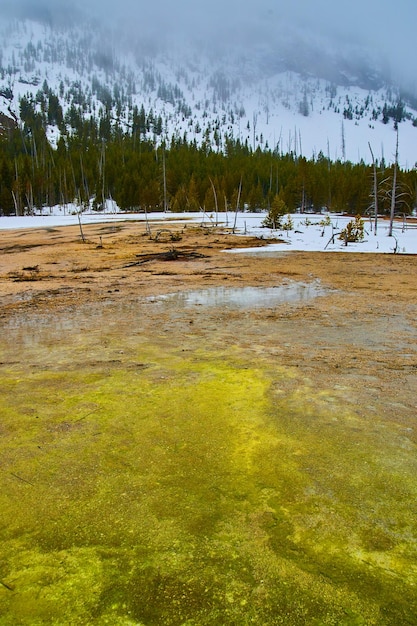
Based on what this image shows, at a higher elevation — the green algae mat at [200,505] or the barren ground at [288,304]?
the barren ground at [288,304]

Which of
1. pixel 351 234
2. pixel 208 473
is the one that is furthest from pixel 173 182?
pixel 208 473

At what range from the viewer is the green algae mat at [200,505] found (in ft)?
6.38

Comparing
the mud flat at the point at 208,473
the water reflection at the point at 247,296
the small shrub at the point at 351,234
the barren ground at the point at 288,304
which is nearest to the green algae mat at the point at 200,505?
the mud flat at the point at 208,473

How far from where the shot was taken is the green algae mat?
6.38ft

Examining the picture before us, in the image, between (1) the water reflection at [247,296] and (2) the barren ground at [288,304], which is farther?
(1) the water reflection at [247,296]

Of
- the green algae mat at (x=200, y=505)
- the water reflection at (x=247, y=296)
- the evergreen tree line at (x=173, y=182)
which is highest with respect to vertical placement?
the evergreen tree line at (x=173, y=182)

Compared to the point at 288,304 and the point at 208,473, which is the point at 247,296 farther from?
the point at 208,473

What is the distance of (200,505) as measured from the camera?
8.50ft

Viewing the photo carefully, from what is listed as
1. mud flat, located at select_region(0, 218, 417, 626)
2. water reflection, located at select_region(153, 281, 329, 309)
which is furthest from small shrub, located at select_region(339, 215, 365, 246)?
mud flat, located at select_region(0, 218, 417, 626)

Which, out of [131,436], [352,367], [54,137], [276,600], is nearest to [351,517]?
[276,600]

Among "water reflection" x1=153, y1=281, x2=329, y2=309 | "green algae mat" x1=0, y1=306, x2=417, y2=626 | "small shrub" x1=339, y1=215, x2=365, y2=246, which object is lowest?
"green algae mat" x1=0, y1=306, x2=417, y2=626

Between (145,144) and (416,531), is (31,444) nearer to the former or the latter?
(416,531)

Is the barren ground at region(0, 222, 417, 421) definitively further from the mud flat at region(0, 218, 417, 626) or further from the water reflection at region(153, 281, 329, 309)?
the water reflection at region(153, 281, 329, 309)

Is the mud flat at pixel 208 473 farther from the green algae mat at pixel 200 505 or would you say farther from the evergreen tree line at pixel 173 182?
the evergreen tree line at pixel 173 182
